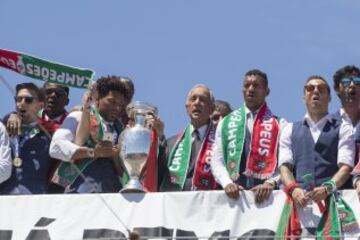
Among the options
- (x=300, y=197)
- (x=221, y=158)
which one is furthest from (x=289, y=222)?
(x=221, y=158)

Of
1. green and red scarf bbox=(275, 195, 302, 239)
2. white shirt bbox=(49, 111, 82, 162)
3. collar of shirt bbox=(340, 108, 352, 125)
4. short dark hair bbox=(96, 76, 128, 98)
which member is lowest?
green and red scarf bbox=(275, 195, 302, 239)

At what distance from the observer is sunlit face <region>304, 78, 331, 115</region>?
355 inches

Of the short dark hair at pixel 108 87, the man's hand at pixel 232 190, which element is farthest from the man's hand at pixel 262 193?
the short dark hair at pixel 108 87

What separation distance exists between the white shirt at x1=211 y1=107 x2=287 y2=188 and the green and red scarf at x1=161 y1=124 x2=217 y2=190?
154mm

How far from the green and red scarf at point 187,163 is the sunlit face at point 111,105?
0.65 metres

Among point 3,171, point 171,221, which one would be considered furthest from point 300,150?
point 3,171

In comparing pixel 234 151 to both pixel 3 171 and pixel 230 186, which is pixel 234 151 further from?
pixel 3 171

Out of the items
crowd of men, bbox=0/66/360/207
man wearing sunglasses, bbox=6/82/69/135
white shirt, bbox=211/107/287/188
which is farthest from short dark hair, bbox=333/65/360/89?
man wearing sunglasses, bbox=6/82/69/135

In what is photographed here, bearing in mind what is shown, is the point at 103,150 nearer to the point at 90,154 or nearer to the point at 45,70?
the point at 90,154

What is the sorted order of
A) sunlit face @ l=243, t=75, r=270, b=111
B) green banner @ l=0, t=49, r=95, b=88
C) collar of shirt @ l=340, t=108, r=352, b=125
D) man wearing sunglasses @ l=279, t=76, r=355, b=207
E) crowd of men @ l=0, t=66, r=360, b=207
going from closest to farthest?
man wearing sunglasses @ l=279, t=76, r=355, b=207, crowd of men @ l=0, t=66, r=360, b=207, collar of shirt @ l=340, t=108, r=352, b=125, sunlit face @ l=243, t=75, r=270, b=111, green banner @ l=0, t=49, r=95, b=88

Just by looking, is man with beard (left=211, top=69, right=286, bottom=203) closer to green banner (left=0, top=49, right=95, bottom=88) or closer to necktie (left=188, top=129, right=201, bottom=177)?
necktie (left=188, top=129, right=201, bottom=177)

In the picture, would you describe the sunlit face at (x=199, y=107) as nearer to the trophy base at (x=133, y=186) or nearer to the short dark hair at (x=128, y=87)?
the short dark hair at (x=128, y=87)

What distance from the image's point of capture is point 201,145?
31.1 feet

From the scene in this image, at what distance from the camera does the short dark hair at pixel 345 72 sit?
930 cm
